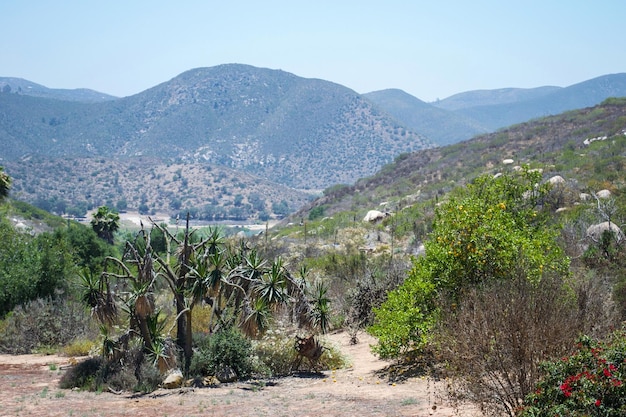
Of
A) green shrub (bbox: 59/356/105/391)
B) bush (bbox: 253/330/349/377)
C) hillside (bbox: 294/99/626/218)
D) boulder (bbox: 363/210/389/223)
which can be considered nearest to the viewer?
green shrub (bbox: 59/356/105/391)

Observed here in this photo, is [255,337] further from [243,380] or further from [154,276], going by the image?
[154,276]

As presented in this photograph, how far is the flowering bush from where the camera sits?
6531mm

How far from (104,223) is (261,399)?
40.4 metres

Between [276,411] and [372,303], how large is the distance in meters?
10.5

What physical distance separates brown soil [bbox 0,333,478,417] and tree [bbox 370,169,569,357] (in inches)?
47.2

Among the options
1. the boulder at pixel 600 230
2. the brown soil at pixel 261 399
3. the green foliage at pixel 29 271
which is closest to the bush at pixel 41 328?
the green foliage at pixel 29 271

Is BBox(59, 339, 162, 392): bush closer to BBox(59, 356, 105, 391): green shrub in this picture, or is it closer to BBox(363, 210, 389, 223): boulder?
BBox(59, 356, 105, 391): green shrub

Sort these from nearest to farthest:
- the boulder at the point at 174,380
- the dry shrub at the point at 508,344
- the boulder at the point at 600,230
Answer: the dry shrub at the point at 508,344, the boulder at the point at 174,380, the boulder at the point at 600,230

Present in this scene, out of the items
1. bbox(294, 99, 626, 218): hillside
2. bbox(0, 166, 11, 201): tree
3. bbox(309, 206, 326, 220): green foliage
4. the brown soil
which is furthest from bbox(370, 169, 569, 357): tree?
bbox(309, 206, 326, 220): green foliage

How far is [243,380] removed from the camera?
15.6 metres

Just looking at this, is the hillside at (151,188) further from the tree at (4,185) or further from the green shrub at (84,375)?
the green shrub at (84,375)

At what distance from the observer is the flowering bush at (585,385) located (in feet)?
21.4

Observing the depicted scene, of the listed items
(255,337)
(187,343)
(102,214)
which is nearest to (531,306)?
(255,337)

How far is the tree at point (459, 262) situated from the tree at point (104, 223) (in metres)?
39.8
